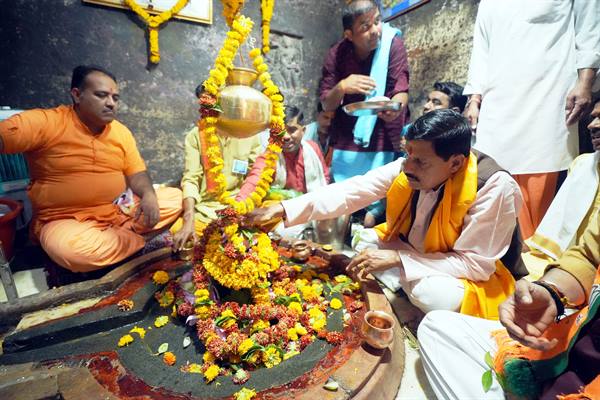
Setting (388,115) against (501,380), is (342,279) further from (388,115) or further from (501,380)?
(388,115)

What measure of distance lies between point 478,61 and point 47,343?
14.7 ft

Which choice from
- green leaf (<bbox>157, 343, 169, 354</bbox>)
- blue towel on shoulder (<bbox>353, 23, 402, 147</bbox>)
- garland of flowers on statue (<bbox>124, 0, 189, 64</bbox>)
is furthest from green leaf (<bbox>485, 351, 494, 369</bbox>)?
garland of flowers on statue (<bbox>124, 0, 189, 64</bbox>)

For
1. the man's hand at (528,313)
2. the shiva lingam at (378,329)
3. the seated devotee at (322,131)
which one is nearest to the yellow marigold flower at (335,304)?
the shiva lingam at (378,329)

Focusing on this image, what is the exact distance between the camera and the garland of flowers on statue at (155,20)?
4381mm

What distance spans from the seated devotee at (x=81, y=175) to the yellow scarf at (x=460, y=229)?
250 cm

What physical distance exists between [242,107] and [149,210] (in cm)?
197

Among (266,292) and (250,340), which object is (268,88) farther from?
(250,340)

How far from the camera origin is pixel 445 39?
14.0ft

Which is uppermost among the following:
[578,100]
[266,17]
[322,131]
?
[266,17]

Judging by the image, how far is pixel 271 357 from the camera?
165cm

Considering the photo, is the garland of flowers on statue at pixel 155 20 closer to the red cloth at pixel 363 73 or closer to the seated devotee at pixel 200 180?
the seated devotee at pixel 200 180

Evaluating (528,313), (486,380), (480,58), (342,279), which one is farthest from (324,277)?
(480,58)

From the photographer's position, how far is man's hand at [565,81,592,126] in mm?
2672

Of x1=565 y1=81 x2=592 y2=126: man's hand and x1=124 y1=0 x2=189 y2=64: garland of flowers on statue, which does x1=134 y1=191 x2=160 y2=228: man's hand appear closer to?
x1=124 y1=0 x2=189 y2=64: garland of flowers on statue
